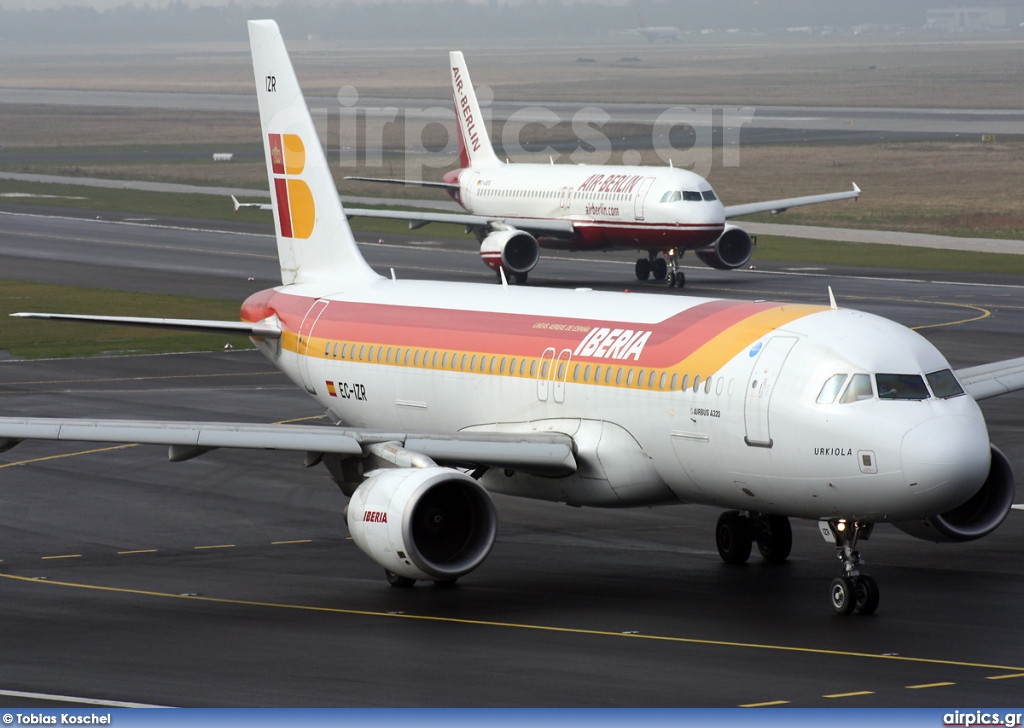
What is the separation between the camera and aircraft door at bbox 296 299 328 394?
33.2 meters

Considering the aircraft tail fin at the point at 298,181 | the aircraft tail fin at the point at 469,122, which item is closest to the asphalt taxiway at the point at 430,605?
the aircraft tail fin at the point at 298,181

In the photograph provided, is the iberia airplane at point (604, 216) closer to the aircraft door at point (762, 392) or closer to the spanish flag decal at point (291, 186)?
the spanish flag decal at point (291, 186)

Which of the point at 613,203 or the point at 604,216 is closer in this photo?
the point at 613,203

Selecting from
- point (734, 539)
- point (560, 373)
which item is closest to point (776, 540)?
point (734, 539)

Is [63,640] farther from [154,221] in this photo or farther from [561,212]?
[154,221]

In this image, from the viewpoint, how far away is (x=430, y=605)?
2483 centimetres

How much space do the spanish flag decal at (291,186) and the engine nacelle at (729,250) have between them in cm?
3807

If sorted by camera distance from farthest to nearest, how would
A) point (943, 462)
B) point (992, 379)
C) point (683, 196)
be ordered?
point (683, 196)
point (992, 379)
point (943, 462)

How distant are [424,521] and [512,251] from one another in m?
45.4

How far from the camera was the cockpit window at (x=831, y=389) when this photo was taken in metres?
23.3

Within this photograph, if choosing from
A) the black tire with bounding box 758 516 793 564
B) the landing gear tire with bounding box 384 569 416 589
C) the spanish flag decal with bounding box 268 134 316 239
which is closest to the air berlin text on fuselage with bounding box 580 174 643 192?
the spanish flag decal with bounding box 268 134 316 239

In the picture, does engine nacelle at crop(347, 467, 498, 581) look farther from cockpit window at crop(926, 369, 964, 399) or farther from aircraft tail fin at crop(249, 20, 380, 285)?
aircraft tail fin at crop(249, 20, 380, 285)

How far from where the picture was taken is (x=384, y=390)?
102ft

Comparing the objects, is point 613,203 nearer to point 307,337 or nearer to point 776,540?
point 307,337
